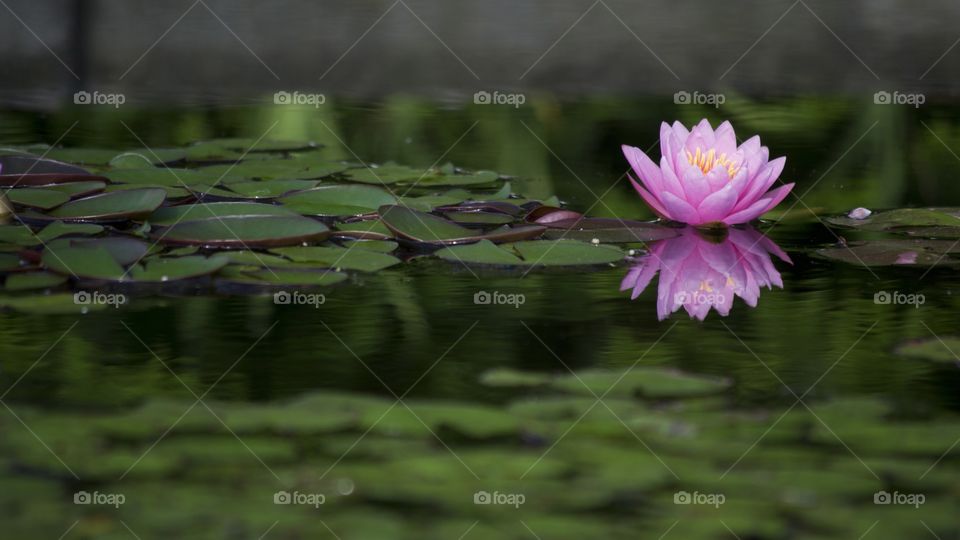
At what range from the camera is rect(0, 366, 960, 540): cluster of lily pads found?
101cm

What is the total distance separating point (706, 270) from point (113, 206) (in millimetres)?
838

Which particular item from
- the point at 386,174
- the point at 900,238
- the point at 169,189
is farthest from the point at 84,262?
the point at 900,238

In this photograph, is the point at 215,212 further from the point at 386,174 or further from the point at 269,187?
the point at 386,174

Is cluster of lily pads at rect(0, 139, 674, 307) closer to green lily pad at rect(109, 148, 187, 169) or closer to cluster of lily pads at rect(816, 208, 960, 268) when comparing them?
green lily pad at rect(109, 148, 187, 169)

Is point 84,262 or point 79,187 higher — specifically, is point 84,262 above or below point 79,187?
below

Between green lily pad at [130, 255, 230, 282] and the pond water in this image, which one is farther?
green lily pad at [130, 255, 230, 282]

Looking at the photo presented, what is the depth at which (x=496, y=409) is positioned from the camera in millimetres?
1247

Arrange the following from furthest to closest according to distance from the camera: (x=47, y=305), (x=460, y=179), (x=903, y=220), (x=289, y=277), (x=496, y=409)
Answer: (x=460, y=179)
(x=903, y=220)
(x=289, y=277)
(x=47, y=305)
(x=496, y=409)

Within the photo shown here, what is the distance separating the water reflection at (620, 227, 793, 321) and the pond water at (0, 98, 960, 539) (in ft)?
0.06

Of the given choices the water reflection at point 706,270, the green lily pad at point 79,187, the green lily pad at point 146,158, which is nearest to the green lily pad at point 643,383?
the water reflection at point 706,270

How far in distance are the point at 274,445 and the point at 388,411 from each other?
0.13 m

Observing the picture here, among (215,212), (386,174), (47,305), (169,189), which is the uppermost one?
(386,174)

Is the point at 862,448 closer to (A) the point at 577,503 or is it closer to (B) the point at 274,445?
(A) the point at 577,503

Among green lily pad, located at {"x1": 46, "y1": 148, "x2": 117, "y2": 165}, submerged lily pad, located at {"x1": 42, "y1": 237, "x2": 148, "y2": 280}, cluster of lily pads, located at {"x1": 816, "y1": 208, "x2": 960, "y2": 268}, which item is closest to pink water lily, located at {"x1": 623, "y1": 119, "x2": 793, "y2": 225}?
cluster of lily pads, located at {"x1": 816, "y1": 208, "x2": 960, "y2": 268}
